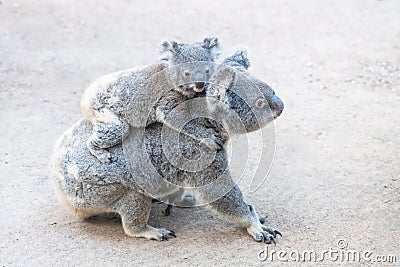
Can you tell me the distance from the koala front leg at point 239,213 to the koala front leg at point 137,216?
516 millimetres

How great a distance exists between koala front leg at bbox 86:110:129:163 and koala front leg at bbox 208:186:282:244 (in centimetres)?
99

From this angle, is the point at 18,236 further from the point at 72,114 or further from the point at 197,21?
the point at 197,21

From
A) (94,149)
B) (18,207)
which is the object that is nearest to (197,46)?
(94,149)

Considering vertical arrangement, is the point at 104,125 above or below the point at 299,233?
above

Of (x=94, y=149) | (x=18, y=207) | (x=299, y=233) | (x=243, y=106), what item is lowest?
(x=18, y=207)

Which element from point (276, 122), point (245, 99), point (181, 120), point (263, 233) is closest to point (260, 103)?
point (245, 99)

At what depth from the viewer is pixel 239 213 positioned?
5516 millimetres

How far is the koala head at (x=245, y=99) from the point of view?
5297 millimetres

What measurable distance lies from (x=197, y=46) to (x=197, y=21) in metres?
5.77

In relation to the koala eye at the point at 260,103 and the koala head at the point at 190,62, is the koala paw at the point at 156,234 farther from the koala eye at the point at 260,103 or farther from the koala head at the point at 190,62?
the koala eye at the point at 260,103

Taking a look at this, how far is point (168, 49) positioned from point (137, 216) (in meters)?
1.52

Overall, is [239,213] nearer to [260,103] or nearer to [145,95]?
[260,103]

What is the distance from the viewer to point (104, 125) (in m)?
5.42

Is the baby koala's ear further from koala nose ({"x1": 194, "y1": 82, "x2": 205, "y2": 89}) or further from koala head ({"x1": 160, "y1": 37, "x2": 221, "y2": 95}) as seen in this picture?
koala nose ({"x1": 194, "y1": 82, "x2": 205, "y2": 89})
